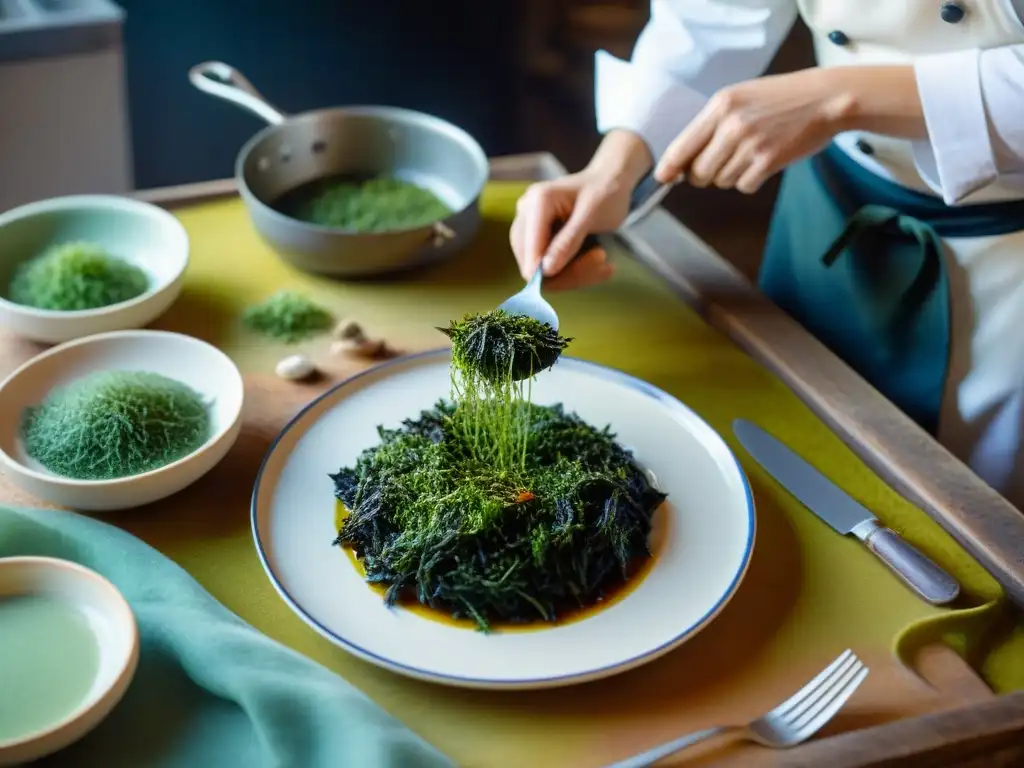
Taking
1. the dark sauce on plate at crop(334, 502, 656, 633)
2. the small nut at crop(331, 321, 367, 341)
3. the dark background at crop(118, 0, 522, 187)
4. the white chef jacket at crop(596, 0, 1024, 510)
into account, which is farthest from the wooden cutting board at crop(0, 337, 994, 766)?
the dark background at crop(118, 0, 522, 187)

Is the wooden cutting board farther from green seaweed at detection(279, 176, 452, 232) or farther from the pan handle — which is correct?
the pan handle

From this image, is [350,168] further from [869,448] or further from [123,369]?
[869,448]

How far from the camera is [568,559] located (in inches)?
39.7

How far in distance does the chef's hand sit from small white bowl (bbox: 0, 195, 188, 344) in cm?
47

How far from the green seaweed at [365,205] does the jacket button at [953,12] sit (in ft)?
2.34

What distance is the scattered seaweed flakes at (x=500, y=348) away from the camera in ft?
3.57

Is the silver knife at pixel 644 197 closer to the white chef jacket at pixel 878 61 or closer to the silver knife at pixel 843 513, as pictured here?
the white chef jacket at pixel 878 61

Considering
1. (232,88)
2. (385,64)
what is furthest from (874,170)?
(385,64)

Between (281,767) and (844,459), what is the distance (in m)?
0.74

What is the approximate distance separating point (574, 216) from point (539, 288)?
0.43ft

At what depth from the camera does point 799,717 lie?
88 centimetres

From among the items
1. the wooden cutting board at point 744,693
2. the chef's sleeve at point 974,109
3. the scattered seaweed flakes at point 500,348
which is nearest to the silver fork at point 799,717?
the wooden cutting board at point 744,693

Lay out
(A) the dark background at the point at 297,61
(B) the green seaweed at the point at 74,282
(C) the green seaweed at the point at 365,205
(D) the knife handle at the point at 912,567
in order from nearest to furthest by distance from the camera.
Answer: (D) the knife handle at the point at 912,567
(B) the green seaweed at the point at 74,282
(C) the green seaweed at the point at 365,205
(A) the dark background at the point at 297,61

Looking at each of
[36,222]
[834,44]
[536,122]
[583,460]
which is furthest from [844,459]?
[536,122]
